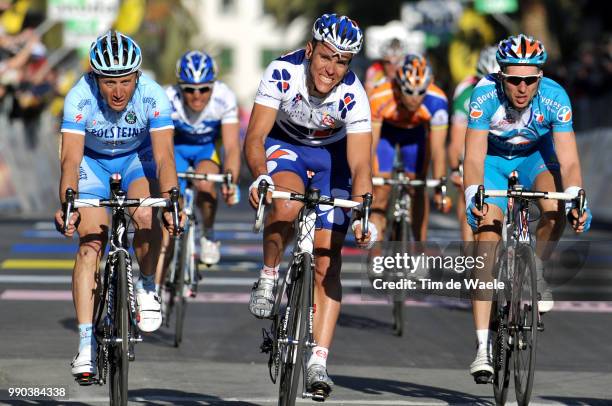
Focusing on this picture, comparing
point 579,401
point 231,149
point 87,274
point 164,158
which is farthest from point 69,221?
point 231,149

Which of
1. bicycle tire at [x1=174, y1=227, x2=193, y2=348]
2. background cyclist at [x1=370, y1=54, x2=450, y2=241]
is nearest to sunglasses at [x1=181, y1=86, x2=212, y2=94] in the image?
bicycle tire at [x1=174, y1=227, x2=193, y2=348]

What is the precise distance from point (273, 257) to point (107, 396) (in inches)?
54.2

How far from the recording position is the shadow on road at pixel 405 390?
9430 millimetres

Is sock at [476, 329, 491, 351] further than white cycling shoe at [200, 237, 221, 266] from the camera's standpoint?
No

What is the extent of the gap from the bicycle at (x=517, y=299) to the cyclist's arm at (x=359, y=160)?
2.13 ft

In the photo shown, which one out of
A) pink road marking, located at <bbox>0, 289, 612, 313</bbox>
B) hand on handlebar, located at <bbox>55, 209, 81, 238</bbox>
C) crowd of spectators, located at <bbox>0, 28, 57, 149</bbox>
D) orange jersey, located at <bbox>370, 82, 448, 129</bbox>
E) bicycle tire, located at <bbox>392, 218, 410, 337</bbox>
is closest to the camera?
hand on handlebar, located at <bbox>55, 209, 81, 238</bbox>

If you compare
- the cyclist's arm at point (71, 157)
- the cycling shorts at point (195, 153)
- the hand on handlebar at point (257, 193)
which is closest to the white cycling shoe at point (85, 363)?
the cyclist's arm at point (71, 157)

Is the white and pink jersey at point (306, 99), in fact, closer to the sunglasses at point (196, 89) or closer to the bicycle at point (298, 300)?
the bicycle at point (298, 300)

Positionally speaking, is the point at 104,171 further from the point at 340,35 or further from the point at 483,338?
the point at 483,338

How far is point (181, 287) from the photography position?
12109 millimetres

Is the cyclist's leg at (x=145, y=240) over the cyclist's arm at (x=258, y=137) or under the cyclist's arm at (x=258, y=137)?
under

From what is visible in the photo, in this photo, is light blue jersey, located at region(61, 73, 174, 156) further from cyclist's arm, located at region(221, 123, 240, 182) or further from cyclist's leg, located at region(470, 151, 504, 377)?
cyclist's arm, located at region(221, 123, 240, 182)

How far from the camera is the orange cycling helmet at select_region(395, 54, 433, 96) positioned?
13133 millimetres

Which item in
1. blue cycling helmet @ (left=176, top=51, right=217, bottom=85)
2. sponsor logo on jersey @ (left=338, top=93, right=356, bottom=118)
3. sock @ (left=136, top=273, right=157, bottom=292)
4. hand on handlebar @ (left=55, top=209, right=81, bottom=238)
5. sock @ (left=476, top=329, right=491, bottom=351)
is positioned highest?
blue cycling helmet @ (left=176, top=51, right=217, bottom=85)
